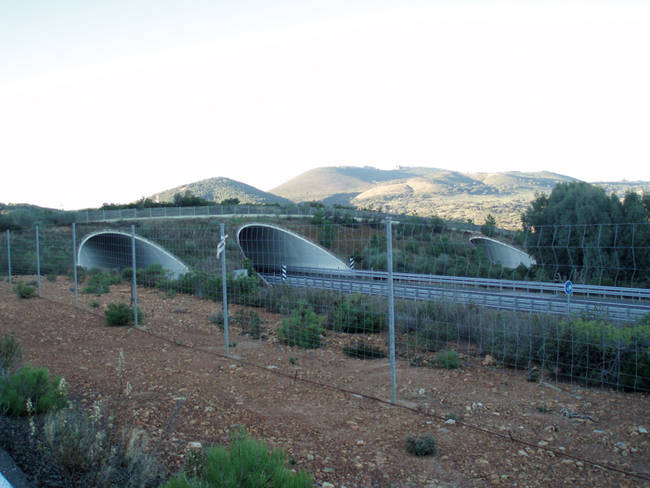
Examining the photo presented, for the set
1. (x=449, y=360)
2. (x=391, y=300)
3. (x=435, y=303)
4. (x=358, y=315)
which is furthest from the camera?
(x=358, y=315)

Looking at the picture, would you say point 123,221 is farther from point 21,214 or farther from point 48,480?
point 48,480

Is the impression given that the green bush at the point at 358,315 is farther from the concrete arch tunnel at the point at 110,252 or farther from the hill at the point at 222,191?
the hill at the point at 222,191

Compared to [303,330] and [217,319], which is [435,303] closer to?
[303,330]

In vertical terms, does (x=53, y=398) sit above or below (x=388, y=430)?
above

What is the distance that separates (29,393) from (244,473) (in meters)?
3.24

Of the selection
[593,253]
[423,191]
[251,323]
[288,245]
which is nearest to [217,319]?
[251,323]

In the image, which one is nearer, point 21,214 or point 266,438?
point 266,438

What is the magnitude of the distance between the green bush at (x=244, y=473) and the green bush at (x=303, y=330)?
640cm

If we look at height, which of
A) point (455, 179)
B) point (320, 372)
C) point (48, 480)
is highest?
point (455, 179)

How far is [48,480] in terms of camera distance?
12.6 ft

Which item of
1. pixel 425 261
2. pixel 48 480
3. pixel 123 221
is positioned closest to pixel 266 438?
pixel 48 480

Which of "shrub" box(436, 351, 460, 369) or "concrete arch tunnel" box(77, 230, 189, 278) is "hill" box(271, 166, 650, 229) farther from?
"shrub" box(436, 351, 460, 369)

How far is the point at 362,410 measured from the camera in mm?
6258

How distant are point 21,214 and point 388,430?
154ft
